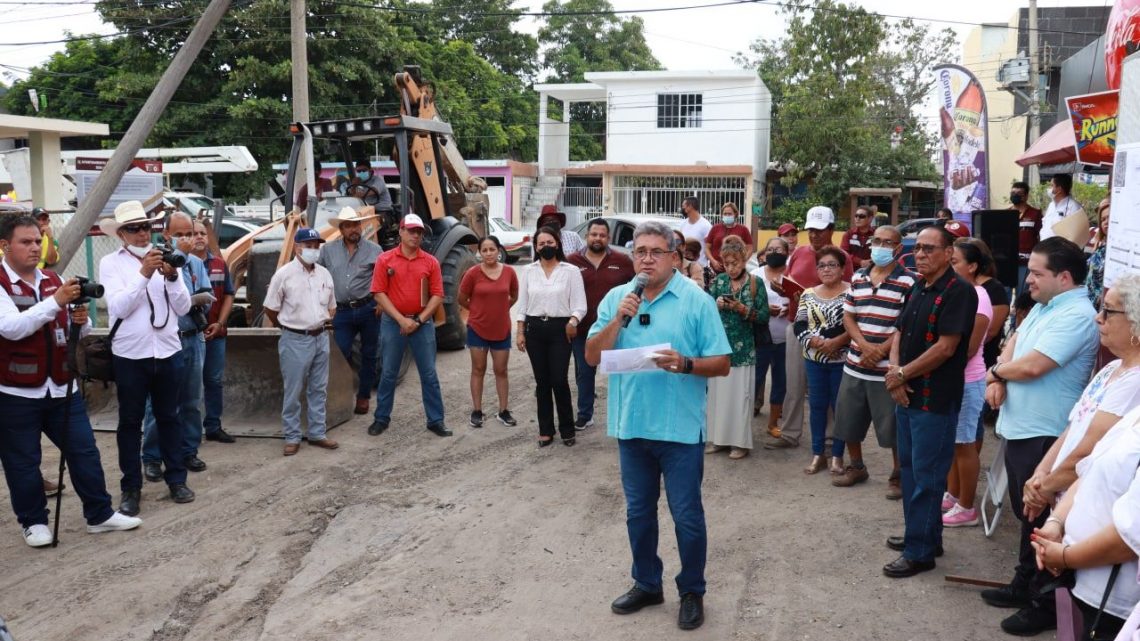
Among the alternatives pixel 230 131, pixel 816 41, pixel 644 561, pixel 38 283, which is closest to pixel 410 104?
pixel 38 283

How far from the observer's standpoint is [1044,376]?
4332 mm

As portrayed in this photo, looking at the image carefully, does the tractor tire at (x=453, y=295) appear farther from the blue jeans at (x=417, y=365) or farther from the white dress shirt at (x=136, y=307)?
the white dress shirt at (x=136, y=307)

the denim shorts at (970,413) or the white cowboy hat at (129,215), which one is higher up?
the white cowboy hat at (129,215)

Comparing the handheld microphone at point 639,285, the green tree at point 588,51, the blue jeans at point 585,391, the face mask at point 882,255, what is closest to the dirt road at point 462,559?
the blue jeans at point 585,391

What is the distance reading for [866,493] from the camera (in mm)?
6133

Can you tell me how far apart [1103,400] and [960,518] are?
245cm

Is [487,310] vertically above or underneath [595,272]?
underneath

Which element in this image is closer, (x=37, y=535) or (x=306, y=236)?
(x=37, y=535)

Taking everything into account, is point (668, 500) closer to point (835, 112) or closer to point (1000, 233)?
point (1000, 233)

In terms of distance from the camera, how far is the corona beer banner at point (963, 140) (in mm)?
12344

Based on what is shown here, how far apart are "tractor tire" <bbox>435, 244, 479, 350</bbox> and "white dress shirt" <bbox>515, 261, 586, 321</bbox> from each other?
8.76 feet

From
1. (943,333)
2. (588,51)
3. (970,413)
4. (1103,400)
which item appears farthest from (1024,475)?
(588,51)

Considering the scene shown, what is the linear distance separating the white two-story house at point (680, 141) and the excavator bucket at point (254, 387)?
916 inches

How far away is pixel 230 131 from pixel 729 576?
2538 cm
